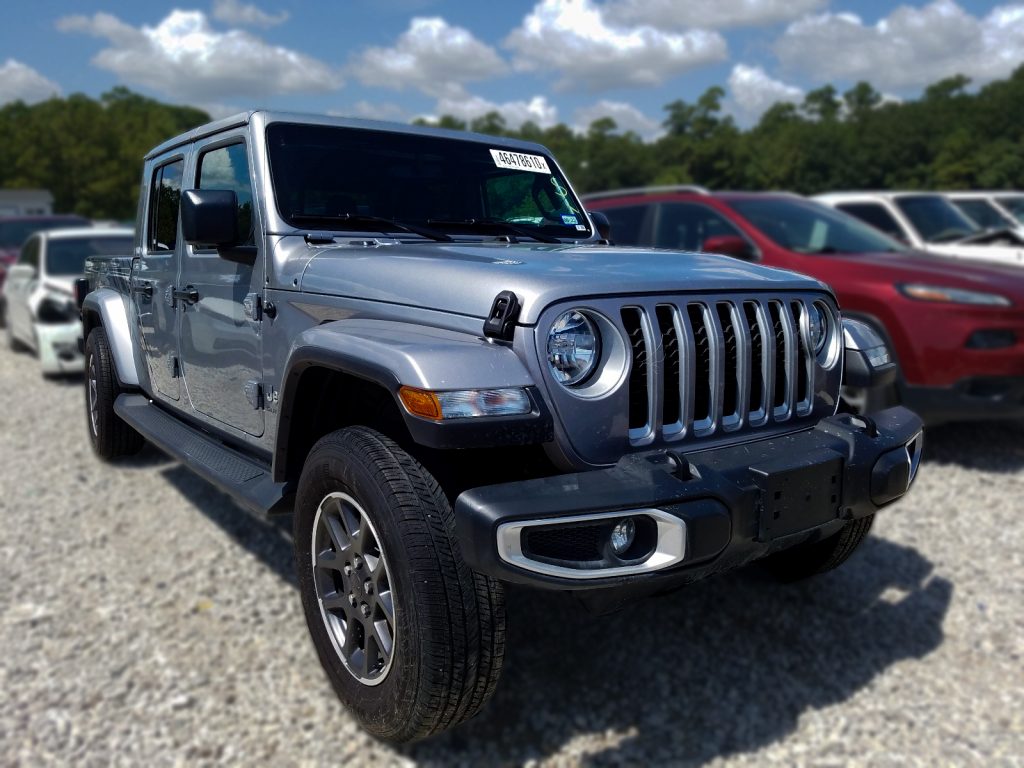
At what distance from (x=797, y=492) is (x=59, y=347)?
7683 mm

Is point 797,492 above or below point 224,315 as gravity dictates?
below

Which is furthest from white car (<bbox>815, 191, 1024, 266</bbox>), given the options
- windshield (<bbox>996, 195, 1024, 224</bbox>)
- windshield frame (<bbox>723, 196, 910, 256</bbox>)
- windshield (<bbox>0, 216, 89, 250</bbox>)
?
windshield (<bbox>0, 216, 89, 250</bbox>)

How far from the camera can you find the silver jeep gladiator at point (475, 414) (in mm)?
2076

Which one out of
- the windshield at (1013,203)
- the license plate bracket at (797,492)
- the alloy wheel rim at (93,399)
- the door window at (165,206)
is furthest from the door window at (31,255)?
the windshield at (1013,203)

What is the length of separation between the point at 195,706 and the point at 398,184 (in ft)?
6.82

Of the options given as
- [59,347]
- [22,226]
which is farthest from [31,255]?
[22,226]

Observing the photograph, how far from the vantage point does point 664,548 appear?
2.07 metres

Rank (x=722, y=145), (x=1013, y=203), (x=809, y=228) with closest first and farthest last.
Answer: (x=809, y=228)
(x=1013, y=203)
(x=722, y=145)

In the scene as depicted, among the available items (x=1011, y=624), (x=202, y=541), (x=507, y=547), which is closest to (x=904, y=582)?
(x=1011, y=624)

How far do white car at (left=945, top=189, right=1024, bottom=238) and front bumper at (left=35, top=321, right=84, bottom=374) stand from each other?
977cm

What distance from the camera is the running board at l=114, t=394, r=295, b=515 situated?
2.83m

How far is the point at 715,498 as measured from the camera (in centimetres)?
209

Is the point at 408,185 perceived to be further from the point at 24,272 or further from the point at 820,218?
the point at 24,272

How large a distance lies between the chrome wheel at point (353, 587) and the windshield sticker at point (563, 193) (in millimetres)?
1980
